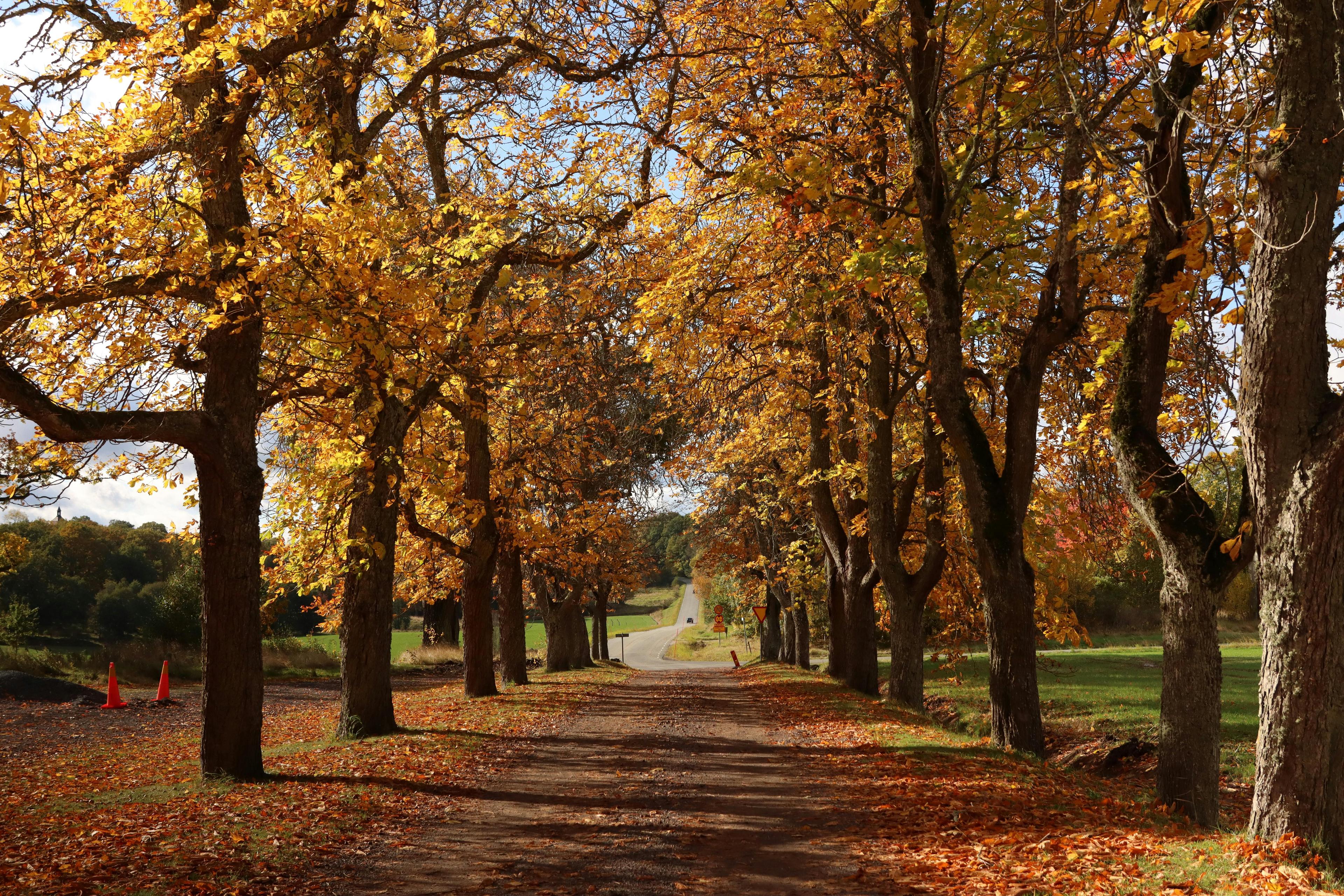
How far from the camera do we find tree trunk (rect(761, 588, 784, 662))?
38.9m

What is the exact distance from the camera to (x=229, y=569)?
9.01 m

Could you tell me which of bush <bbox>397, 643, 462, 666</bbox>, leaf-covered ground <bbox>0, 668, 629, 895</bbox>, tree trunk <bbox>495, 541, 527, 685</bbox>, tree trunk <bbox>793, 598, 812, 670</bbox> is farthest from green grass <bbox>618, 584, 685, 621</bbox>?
leaf-covered ground <bbox>0, 668, 629, 895</bbox>

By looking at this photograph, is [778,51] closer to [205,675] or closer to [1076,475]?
→ [1076,475]

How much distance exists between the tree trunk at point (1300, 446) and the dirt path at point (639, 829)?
2.68 meters

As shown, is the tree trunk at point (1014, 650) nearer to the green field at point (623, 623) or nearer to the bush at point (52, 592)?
the green field at point (623, 623)

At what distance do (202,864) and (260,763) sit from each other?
3.23 meters

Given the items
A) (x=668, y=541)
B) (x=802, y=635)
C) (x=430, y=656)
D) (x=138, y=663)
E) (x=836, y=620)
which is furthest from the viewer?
(x=668, y=541)

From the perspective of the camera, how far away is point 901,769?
9422 millimetres

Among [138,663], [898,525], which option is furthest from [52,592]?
[898,525]

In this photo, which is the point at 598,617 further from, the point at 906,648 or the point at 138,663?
the point at 906,648

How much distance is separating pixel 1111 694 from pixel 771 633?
19384 millimetres

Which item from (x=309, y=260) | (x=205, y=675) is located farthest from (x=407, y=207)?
(x=205, y=675)

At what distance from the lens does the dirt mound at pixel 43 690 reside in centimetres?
1773

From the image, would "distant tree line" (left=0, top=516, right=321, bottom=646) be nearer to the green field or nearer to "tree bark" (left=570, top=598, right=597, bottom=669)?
the green field
